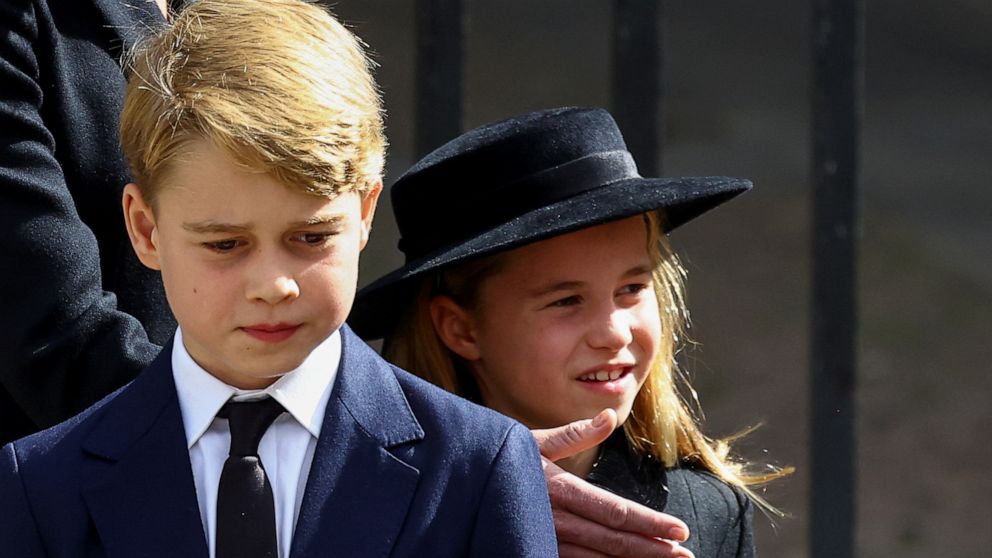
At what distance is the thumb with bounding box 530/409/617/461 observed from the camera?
1.73 metres

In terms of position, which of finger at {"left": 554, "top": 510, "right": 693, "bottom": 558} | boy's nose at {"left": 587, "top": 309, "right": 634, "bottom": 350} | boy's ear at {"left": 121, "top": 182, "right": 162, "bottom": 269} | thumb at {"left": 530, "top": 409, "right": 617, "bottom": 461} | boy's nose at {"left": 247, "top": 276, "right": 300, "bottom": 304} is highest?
boy's ear at {"left": 121, "top": 182, "right": 162, "bottom": 269}

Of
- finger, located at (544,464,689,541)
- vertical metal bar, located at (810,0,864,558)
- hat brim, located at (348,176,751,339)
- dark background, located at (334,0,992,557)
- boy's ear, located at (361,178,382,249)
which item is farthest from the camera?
dark background, located at (334,0,992,557)

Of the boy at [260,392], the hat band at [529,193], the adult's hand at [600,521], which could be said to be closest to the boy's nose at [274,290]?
the boy at [260,392]

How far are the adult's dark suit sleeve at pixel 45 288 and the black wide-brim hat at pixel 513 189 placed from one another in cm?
41

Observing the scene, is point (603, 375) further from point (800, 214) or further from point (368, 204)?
point (800, 214)

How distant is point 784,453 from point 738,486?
4.14 metres

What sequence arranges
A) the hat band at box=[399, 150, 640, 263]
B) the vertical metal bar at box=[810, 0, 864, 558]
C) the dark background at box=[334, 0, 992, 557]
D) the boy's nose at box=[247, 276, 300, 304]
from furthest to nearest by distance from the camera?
the dark background at box=[334, 0, 992, 557] → the vertical metal bar at box=[810, 0, 864, 558] → the hat band at box=[399, 150, 640, 263] → the boy's nose at box=[247, 276, 300, 304]

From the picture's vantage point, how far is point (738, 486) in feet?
7.25

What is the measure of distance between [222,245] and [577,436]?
1.48 feet

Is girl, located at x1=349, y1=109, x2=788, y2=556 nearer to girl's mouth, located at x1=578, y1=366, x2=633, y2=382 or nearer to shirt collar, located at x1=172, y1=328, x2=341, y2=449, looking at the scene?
girl's mouth, located at x1=578, y1=366, x2=633, y2=382

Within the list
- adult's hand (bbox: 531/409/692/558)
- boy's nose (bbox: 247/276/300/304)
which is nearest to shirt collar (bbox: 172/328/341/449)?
boy's nose (bbox: 247/276/300/304)

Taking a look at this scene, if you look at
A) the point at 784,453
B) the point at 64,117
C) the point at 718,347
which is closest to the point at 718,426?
the point at 784,453

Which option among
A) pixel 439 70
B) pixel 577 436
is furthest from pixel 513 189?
pixel 439 70

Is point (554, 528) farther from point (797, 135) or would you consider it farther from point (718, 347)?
point (797, 135)
